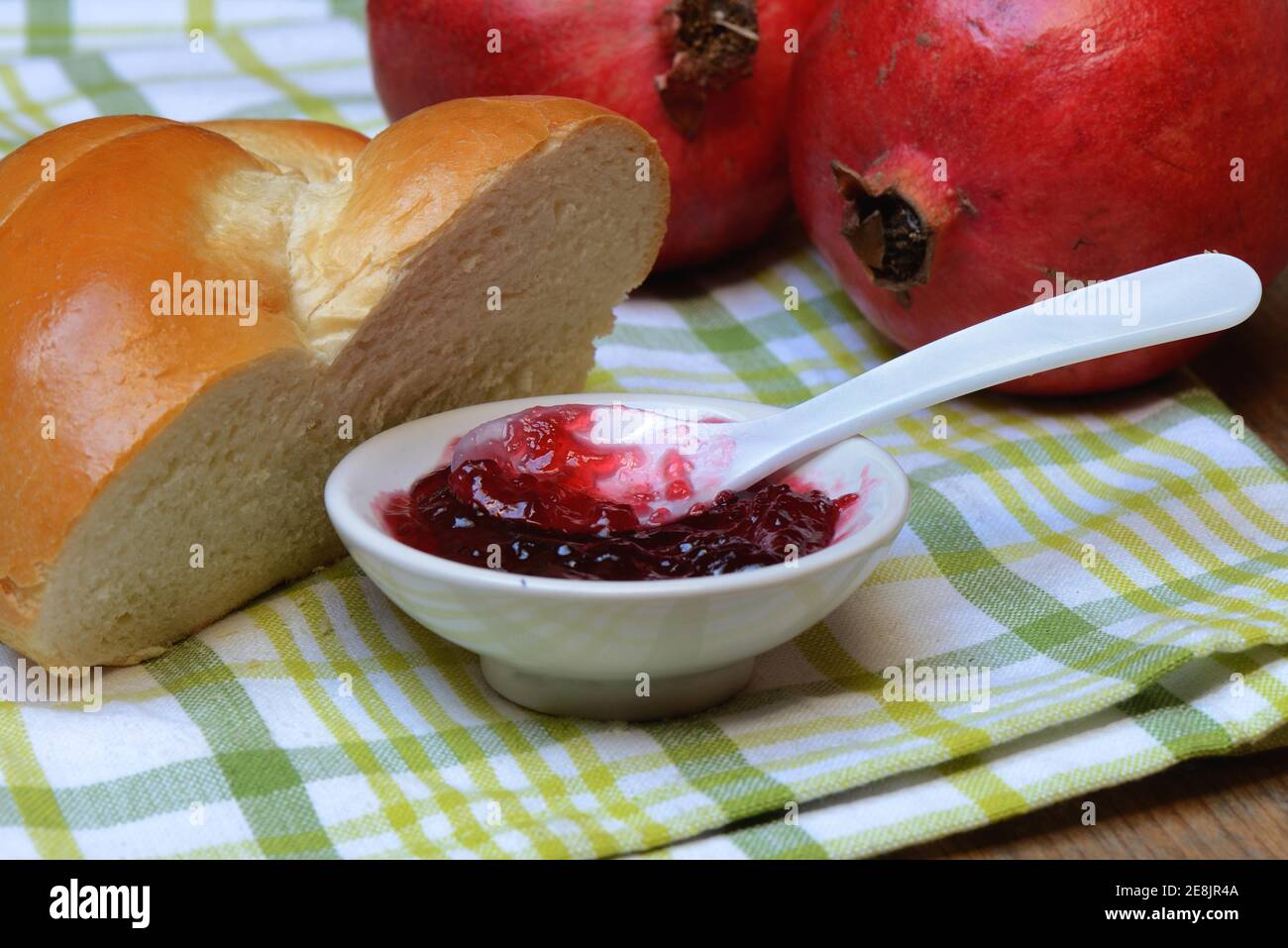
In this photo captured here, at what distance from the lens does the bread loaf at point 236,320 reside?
1.61m

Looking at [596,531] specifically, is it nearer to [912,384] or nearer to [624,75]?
[912,384]

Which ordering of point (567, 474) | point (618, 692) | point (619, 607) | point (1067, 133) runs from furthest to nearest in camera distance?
point (1067, 133) < point (567, 474) < point (618, 692) < point (619, 607)

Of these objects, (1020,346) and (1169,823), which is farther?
(1020,346)

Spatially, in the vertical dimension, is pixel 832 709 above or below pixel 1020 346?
below

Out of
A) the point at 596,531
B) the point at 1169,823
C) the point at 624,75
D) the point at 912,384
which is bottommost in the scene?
the point at 1169,823

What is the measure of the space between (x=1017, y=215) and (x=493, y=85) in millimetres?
967

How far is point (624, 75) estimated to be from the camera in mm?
2539

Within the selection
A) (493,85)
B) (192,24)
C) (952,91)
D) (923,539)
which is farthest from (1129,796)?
(192,24)

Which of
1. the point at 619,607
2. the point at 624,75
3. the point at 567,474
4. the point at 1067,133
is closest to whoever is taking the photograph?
the point at 619,607

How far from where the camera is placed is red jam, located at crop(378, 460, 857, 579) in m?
1.56

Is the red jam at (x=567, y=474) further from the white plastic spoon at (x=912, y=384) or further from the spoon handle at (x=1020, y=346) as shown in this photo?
the spoon handle at (x=1020, y=346)

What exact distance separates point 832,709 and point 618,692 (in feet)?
0.85

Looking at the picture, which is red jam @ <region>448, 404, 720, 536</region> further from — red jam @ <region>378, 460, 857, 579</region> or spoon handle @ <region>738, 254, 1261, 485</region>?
spoon handle @ <region>738, 254, 1261, 485</region>

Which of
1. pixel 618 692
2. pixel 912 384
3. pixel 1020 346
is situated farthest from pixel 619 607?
pixel 1020 346
